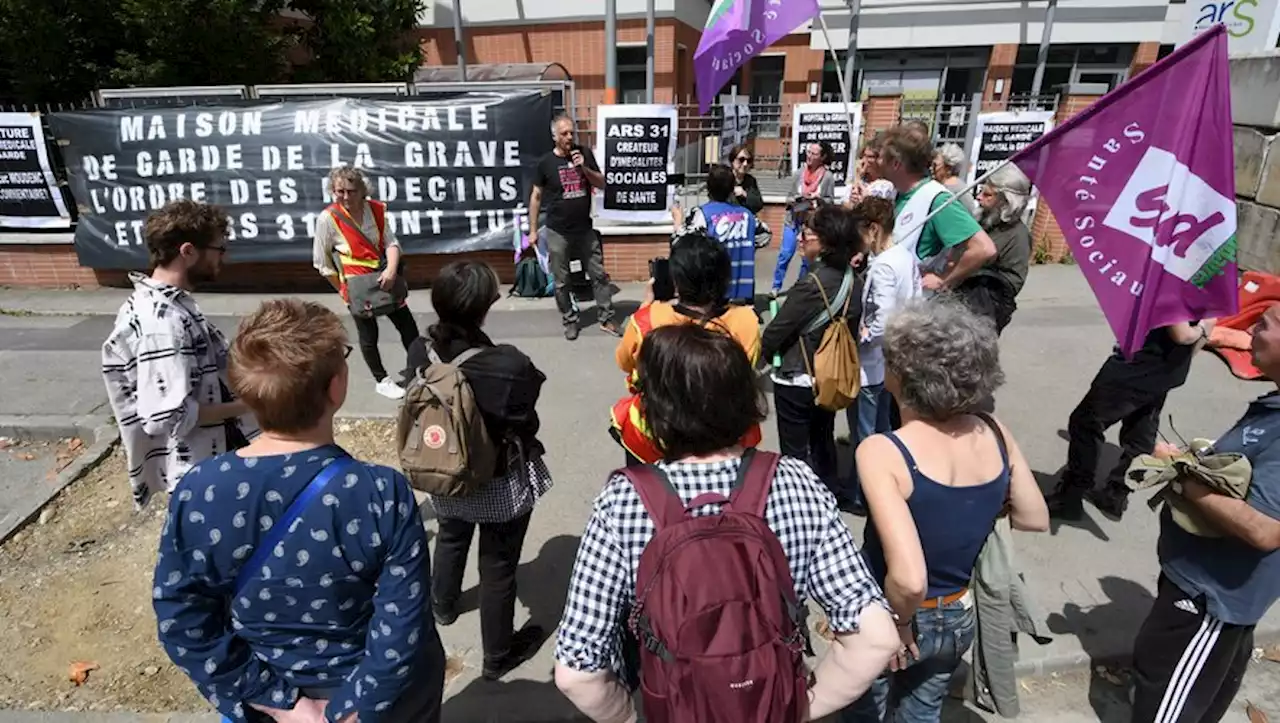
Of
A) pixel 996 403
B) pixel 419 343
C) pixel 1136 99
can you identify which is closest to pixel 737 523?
pixel 419 343

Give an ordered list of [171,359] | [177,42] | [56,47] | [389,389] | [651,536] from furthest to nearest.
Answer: [177,42] < [56,47] < [389,389] < [171,359] < [651,536]

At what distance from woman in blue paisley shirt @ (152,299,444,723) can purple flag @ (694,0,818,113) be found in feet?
18.5

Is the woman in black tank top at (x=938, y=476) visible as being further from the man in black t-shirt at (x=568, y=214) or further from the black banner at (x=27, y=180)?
the black banner at (x=27, y=180)

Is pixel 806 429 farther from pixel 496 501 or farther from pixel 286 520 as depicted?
pixel 286 520

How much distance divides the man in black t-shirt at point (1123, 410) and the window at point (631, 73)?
15.6m

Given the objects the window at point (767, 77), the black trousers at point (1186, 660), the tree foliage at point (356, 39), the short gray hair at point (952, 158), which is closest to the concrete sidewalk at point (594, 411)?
the black trousers at point (1186, 660)

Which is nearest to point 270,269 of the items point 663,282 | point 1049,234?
point 663,282

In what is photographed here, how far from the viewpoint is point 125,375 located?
8.56ft

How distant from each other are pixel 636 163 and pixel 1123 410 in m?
5.69

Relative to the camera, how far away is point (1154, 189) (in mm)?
2582

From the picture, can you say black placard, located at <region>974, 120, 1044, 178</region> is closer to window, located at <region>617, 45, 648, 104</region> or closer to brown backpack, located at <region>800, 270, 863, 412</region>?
brown backpack, located at <region>800, 270, 863, 412</region>

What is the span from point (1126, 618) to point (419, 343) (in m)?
3.40

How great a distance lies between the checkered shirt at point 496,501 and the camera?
2713 mm

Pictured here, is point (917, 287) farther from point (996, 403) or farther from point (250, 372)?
point (250, 372)
